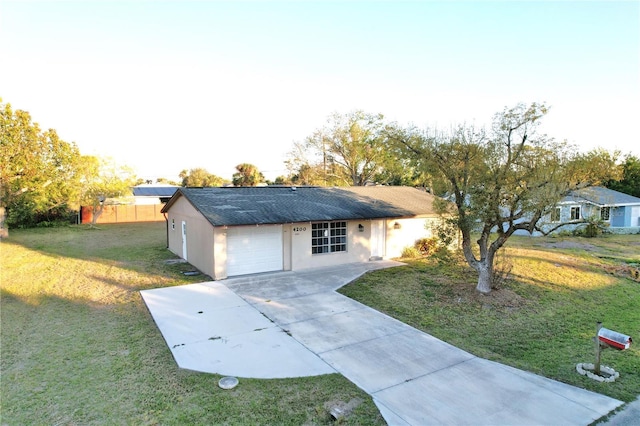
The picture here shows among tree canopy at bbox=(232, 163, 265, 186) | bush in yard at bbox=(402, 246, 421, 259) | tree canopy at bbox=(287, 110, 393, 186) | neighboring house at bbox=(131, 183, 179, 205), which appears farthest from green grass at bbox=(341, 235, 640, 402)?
tree canopy at bbox=(232, 163, 265, 186)

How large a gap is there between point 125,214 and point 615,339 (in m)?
35.2

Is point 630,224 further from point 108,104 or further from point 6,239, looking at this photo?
point 6,239

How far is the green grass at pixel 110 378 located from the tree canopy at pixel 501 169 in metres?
6.46

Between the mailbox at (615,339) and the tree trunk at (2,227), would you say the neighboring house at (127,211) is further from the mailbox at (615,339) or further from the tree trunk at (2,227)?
the mailbox at (615,339)

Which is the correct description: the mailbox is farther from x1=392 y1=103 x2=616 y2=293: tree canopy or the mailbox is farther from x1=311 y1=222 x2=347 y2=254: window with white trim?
x1=311 y1=222 x2=347 y2=254: window with white trim

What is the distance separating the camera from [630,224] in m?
28.7

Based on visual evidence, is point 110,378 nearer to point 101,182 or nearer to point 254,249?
point 254,249

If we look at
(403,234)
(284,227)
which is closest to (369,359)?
(284,227)

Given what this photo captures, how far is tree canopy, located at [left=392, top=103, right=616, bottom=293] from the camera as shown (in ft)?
28.1

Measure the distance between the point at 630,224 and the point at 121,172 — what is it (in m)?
42.4

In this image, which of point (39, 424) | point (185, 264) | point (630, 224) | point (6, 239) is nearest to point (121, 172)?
point (6, 239)

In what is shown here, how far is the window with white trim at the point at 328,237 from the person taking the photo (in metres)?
13.8

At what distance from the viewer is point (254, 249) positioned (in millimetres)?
12703

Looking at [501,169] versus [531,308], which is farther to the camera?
[531,308]
